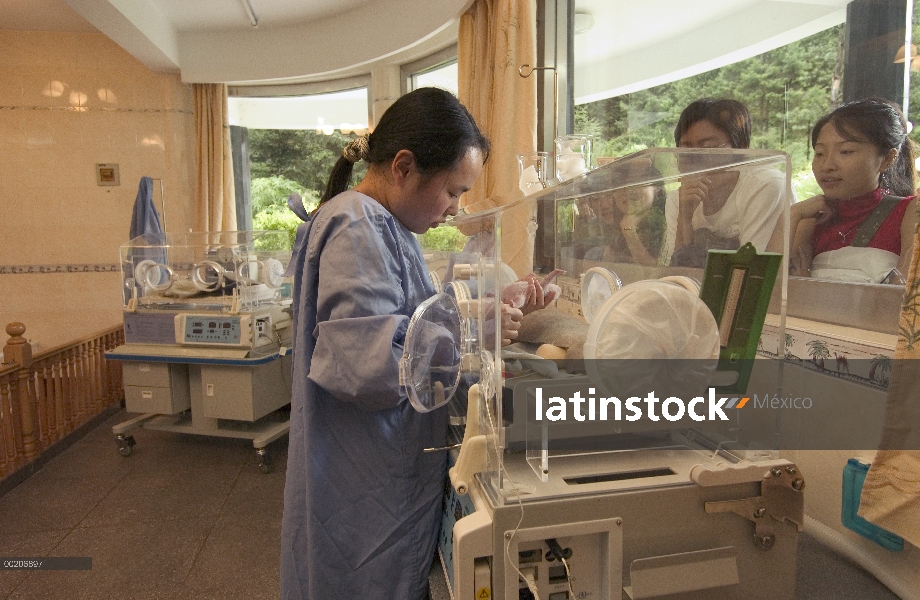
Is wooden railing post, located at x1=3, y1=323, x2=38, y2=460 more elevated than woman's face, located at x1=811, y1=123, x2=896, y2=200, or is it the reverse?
woman's face, located at x1=811, y1=123, x2=896, y2=200

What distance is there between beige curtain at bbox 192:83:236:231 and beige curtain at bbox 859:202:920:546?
4938 millimetres

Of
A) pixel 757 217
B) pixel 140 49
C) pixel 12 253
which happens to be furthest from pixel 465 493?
pixel 12 253

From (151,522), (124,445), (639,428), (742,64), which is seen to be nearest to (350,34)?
(124,445)

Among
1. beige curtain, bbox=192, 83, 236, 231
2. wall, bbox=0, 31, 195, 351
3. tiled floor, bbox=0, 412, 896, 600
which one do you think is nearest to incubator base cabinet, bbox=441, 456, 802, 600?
tiled floor, bbox=0, 412, 896, 600

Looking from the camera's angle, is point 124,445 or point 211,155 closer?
point 124,445

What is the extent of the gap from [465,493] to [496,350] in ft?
0.64

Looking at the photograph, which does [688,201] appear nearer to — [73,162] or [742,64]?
[742,64]

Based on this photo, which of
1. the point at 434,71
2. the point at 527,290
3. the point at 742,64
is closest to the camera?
the point at 527,290

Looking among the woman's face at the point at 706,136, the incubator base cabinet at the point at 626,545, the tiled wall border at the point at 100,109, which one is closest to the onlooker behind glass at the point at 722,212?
the incubator base cabinet at the point at 626,545

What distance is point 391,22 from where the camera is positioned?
4066 millimetres

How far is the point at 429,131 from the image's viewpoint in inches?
37.7

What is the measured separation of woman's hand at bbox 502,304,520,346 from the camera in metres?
0.74

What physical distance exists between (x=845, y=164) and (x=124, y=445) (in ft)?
11.8

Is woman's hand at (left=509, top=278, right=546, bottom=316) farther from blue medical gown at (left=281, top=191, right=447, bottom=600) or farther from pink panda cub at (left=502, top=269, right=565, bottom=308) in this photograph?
blue medical gown at (left=281, top=191, right=447, bottom=600)
